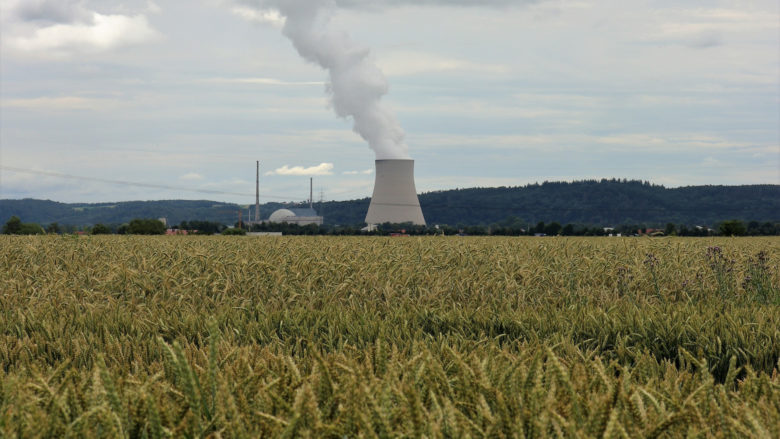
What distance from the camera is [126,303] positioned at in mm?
6348

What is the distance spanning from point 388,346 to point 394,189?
145 feet

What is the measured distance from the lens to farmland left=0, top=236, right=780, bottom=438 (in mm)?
1717

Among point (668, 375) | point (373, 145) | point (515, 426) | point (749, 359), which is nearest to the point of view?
point (515, 426)

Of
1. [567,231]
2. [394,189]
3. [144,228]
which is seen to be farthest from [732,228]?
[144,228]

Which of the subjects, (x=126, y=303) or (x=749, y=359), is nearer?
(x=749, y=359)

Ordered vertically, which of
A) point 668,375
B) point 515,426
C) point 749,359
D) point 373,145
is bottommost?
point 749,359

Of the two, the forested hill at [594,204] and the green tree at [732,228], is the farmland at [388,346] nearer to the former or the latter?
the green tree at [732,228]

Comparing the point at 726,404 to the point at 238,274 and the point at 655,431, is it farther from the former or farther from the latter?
the point at 238,274

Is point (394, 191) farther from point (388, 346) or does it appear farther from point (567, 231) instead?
point (388, 346)

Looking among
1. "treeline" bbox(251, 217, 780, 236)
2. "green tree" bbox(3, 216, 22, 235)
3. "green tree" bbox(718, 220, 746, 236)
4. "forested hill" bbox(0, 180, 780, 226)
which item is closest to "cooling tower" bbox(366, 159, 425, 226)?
"treeline" bbox(251, 217, 780, 236)

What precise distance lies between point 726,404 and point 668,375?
3.07 ft

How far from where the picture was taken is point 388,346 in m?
3.22

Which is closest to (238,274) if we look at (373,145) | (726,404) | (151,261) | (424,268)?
(151,261)

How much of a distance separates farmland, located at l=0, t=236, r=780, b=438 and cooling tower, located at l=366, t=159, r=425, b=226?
3591 centimetres
